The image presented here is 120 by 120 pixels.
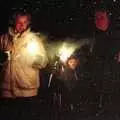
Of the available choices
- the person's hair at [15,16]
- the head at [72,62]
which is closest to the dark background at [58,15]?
the person's hair at [15,16]

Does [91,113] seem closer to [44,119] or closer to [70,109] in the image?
[70,109]

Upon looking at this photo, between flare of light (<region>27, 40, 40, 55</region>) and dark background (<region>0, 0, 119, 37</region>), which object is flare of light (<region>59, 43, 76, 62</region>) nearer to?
dark background (<region>0, 0, 119, 37</region>)

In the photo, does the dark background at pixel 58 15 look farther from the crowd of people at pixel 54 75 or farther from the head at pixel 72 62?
→ the head at pixel 72 62

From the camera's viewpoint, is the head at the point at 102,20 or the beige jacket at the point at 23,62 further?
the head at the point at 102,20

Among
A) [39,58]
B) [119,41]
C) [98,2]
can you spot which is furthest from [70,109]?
[98,2]

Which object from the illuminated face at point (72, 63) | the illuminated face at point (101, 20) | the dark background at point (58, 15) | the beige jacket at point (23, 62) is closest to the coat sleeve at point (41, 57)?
the beige jacket at point (23, 62)

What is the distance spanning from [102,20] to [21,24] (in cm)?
73

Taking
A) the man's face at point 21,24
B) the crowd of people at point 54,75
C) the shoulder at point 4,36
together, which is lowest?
the crowd of people at point 54,75

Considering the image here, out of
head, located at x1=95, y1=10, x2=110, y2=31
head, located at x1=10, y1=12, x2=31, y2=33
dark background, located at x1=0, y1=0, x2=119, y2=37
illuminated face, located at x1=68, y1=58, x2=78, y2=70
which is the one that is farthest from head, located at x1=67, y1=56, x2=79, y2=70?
head, located at x1=10, y1=12, x2=31, y2=33

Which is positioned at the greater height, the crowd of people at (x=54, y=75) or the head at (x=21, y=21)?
the head at (x=21, y=21)

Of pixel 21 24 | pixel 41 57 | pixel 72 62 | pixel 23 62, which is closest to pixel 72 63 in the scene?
pixel 72 62

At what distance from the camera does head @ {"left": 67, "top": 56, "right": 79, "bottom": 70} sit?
10.8 ft

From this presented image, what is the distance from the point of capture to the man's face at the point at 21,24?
3.21 m

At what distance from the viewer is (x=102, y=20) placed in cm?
334
